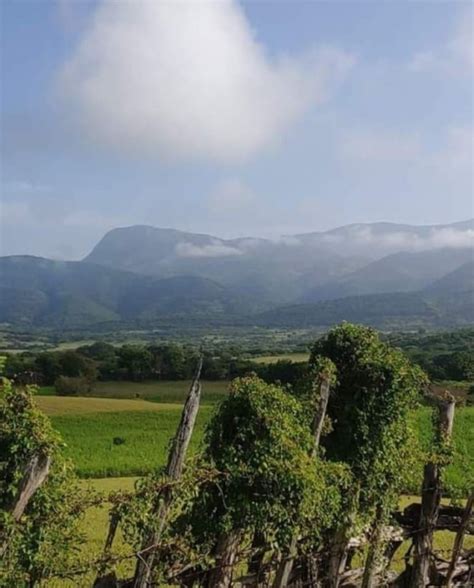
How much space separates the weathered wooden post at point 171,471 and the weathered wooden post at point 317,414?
2.06 metres

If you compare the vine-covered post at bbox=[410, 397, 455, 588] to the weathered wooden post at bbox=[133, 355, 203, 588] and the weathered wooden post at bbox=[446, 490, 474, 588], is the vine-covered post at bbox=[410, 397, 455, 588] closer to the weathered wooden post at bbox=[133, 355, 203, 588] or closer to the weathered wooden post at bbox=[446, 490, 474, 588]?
the weathered wooden post at bbox=[446, 490, 474, 588]

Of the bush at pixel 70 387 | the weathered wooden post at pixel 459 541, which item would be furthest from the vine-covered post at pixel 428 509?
the bush at pixel 70 387

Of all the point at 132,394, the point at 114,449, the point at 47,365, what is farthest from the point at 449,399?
the point at 47,365

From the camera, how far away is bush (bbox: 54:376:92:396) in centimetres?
5809

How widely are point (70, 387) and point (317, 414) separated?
52.1 meters

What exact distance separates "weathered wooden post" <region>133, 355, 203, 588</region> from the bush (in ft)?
171

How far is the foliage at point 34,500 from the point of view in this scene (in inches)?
291

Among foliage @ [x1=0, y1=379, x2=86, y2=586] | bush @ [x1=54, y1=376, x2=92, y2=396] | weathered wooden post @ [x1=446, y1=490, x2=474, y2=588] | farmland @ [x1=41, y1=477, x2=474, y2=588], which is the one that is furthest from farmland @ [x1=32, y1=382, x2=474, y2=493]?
foliage @ [x1=0, y1=379, x2=86, y2=586]

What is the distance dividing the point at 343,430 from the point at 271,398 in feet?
6.49

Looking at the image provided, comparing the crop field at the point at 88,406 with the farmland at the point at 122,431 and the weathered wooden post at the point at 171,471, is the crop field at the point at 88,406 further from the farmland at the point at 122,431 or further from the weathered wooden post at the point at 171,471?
the weathered wooden post at the point at 171,471

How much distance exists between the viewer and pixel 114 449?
113ft

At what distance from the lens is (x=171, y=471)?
750 cm

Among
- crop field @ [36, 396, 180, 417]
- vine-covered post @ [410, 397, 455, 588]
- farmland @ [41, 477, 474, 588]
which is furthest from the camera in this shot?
crop field @ [36, 396, 180, 417]

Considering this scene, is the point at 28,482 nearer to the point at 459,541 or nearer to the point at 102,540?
the point at 459,541
